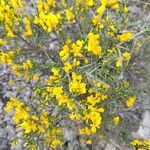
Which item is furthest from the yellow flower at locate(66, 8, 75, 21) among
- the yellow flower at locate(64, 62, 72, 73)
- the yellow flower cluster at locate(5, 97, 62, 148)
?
the yellow flower cluster at locate(5, 97, 62, 148)

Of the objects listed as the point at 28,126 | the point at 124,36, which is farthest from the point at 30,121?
the point at 124,36

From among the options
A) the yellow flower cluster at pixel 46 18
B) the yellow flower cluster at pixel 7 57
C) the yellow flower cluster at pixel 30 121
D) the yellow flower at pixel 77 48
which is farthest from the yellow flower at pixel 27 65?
the yellow flower at pixel 77 48

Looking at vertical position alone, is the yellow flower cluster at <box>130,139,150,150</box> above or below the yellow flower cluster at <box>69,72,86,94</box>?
below

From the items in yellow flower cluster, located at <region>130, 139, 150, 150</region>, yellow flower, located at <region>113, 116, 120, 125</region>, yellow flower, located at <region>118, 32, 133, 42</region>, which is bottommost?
yellow flower cluster, located at <region>130, 139, 150, 150</region>

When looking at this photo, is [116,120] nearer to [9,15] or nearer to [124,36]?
[124,36]

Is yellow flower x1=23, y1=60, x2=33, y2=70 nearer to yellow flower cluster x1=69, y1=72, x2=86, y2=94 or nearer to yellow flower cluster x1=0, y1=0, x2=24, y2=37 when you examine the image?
yellow flower cluster x1=0, y1=0, x2=24, y2=37

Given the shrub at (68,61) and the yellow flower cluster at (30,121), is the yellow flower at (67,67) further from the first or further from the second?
the yellow flower cluster at (30,121)

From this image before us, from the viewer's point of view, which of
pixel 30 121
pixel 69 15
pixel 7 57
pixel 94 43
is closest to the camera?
pixel 94 43

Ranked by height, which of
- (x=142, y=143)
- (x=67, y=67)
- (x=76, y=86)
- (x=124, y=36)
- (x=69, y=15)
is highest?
(x=69, y=15)

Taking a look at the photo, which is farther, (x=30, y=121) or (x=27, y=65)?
(x=27, y=65)

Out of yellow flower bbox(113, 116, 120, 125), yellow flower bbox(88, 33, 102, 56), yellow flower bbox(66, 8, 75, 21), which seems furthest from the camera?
yellow flower bbox(113, 116, 120, 125)

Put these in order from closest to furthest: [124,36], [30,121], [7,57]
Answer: [124,36], [30,121], [7,57]

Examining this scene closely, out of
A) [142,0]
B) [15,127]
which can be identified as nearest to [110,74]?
[15,127]

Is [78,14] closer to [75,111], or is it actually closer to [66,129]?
[75,111]
